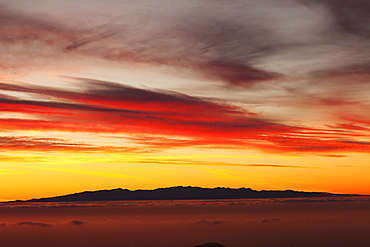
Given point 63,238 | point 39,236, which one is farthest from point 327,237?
point 39,236

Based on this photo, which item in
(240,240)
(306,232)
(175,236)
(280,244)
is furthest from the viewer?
(306,232)

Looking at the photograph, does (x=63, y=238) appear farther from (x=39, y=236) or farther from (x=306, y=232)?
(x=306, y=232)

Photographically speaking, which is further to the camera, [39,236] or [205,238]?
[39,236]

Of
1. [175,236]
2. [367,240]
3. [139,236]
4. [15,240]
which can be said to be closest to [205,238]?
[175,236]

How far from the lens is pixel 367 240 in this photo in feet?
342

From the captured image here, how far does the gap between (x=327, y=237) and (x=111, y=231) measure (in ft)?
195

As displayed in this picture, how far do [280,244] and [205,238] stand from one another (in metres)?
21.5

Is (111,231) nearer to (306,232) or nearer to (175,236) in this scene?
(175,236)

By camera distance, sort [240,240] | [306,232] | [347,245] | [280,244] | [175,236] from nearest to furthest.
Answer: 1. [347,245]
2. [280,244]
3. [240,240]
4. [175,236]
5. [306,232]

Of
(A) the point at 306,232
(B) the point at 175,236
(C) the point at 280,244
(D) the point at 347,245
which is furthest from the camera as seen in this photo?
(A) the point at 306,232

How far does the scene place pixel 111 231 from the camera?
132000mm

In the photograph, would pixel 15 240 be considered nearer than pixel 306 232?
Yes

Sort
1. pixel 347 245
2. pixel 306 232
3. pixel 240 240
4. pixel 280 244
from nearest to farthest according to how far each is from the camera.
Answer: pixel 347 245, pixel 280 244, pixel 240 240, pixel 306 232

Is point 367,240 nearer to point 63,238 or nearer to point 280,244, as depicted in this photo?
point 280,244
